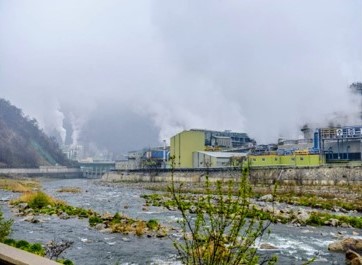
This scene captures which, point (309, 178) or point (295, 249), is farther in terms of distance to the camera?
point (309, 178)

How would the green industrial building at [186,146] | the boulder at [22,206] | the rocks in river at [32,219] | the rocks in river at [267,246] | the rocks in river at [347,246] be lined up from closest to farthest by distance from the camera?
the rocks in river at [347,246], the rocks in river at [267,246], the rocks in river at [32,219], the boulder at [22,206], the green industrial building at [186,146]

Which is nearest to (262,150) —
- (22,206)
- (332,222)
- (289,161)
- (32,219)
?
(289,161)

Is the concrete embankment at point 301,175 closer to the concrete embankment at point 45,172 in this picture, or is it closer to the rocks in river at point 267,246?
the rocks in river at point 267,246

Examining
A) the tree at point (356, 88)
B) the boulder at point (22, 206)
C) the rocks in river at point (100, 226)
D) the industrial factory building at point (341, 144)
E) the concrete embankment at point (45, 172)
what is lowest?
the rocks in river at point (100, 226)

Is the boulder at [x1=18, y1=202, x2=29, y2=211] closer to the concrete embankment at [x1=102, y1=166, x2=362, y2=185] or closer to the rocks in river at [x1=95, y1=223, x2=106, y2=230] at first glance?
the rocks in river at [x1=95, y1=223, x2=106, y2=230]

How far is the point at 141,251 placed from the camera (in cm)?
1647

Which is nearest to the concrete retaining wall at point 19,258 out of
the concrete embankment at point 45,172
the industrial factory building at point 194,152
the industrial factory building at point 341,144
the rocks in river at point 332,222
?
the rocks in river at point 332,222

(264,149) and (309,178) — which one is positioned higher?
(264,149)

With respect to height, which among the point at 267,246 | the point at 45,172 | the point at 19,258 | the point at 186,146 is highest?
the point at 186,146

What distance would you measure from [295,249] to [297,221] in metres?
9.26

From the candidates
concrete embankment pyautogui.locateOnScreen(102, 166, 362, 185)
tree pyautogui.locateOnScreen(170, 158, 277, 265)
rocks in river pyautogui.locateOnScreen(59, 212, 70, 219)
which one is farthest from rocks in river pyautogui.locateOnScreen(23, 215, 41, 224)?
concrete embankment pyautogui.locateOnScreen(102, 166, 362, 185)

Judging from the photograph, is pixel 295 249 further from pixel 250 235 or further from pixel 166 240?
pixel 250 235

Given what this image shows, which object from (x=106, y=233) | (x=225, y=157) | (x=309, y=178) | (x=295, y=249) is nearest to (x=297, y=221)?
(x=295, y=249)

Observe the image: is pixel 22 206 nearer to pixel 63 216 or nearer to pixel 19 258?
pixel 63 216
